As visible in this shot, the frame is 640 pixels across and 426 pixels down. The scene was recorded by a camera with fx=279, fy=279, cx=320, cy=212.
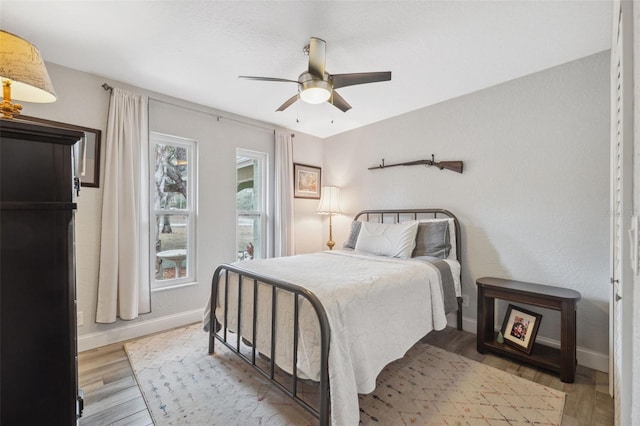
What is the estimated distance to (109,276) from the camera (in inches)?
98.3

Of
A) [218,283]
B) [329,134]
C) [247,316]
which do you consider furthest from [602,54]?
[218,283]

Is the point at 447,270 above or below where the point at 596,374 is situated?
above

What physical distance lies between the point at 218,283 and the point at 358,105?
2.40 meters

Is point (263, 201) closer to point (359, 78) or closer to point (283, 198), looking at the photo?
point (283, 198)

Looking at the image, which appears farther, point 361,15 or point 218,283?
point 218,283

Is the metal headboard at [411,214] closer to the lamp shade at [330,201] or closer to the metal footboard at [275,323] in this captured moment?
the lamp shade at [330,201]

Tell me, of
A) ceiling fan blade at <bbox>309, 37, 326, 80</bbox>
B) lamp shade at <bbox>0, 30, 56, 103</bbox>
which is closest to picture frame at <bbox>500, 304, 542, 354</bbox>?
ceiling fan blade at <bbox>309, 37, 326, 80</bbox>

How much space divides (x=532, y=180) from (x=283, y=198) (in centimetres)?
274

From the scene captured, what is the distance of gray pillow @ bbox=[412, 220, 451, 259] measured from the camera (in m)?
2.78

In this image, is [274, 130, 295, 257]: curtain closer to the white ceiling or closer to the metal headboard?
the metal headboard

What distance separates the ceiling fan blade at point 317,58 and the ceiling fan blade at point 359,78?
12cm

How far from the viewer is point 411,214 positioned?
334cm

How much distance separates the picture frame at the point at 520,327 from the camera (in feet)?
7.39

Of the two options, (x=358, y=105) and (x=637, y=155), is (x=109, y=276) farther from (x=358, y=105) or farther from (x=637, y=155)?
(x=637, y=155)
